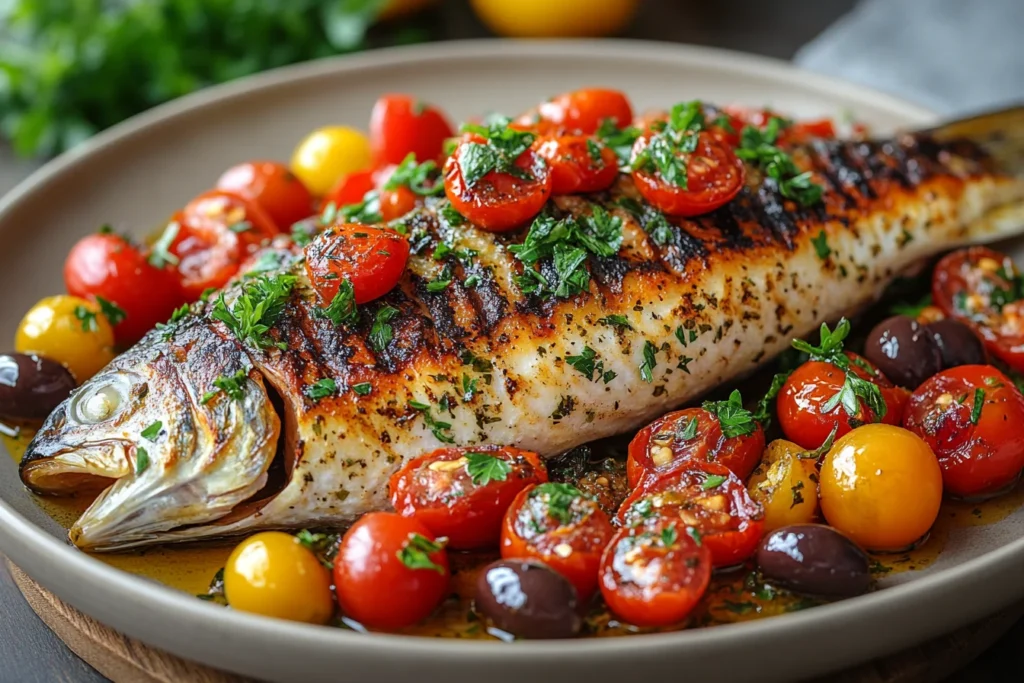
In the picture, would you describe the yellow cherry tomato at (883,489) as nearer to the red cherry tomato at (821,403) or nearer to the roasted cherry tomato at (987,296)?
the red cherry tomato at (821,403)

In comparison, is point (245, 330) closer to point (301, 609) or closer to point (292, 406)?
point (292, 406)

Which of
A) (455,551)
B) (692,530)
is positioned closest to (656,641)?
(692,530)

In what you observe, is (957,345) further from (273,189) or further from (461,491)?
(273,189)

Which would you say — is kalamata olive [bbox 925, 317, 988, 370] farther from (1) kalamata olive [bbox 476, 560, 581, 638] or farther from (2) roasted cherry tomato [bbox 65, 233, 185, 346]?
(2) roasted cherry tomato [bbox 65, 233, 185, 346]

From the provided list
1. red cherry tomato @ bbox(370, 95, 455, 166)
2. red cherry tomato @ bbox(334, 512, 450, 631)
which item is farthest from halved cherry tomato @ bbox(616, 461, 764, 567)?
red cherry tomato @ bbox(370, 95, 455, 166)

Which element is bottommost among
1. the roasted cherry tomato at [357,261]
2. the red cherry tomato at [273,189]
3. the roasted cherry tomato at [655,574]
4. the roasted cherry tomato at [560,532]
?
the roasted cherry tomato at [655,574]

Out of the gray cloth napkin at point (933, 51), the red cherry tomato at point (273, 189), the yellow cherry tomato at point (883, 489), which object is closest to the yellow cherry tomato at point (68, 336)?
the red cherry tomato at point (273, 189)
